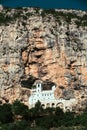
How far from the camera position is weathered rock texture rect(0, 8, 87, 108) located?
43.4 metres

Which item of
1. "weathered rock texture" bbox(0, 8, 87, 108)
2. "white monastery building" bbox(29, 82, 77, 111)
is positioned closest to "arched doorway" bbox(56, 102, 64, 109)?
"white monastery building" bbox(29, 82, 77, 111)

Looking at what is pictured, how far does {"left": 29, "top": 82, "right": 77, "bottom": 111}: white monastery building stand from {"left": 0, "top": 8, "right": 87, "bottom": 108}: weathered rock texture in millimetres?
438

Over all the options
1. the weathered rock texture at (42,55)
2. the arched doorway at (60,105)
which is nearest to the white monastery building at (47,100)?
the arched doorway at (60,105)

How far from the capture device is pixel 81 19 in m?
48.2

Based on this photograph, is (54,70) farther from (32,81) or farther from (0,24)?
(0,24)

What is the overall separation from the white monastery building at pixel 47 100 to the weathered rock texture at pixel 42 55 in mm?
438

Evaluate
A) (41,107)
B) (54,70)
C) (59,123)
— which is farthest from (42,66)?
(59,123)

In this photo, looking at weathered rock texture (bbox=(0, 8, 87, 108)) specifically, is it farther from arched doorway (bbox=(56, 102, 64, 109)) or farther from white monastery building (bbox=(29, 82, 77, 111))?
arched doorway (bbox=(56, 102, 64, 109))

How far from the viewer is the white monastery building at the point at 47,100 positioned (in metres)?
43.1

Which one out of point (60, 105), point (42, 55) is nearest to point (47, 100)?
point (60, 105)

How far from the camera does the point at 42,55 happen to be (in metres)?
44.9

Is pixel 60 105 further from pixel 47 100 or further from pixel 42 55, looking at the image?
pixel 42 55

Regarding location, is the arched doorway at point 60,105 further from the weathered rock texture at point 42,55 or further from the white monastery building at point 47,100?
the weathered rock texture at point 42,55

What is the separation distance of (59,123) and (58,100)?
4.70 m
